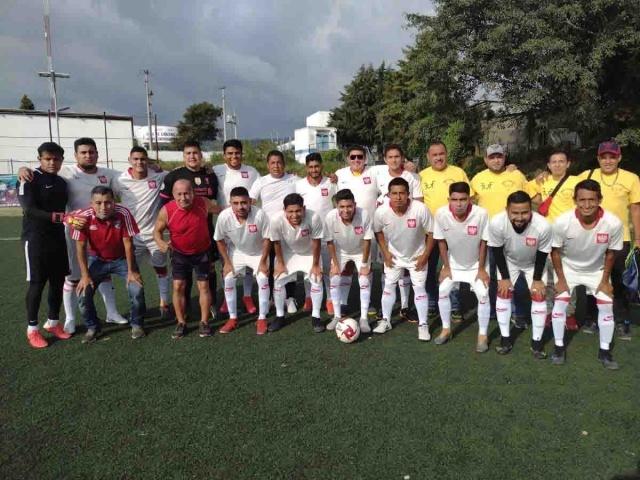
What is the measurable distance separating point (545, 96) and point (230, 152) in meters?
16.1

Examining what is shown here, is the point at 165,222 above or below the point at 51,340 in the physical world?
above

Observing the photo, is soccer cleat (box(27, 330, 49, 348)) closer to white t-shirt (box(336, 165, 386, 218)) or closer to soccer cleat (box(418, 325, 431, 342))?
white t-shirt (box(336, 165, 386, 218))

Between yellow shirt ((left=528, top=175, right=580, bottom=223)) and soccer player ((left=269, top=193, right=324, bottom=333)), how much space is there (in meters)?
2.60

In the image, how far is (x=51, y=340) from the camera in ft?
16.8

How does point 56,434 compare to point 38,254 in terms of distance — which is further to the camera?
point 38,254

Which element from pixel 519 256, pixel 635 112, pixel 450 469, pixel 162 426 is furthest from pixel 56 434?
pixel 635 112

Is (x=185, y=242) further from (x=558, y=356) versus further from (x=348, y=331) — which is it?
(x=558, y=356)

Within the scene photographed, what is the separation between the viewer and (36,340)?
4.91 meters

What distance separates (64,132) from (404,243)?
157ft

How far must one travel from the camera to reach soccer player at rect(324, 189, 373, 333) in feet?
17.4

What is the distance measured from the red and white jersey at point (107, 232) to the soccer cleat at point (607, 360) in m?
4.92

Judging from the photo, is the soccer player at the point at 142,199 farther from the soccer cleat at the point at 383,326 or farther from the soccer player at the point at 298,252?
the soccer cleat at the point at 383,326

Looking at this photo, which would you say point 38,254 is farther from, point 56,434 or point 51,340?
point 56,434

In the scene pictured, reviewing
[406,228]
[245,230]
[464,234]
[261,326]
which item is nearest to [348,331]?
[261,326]
